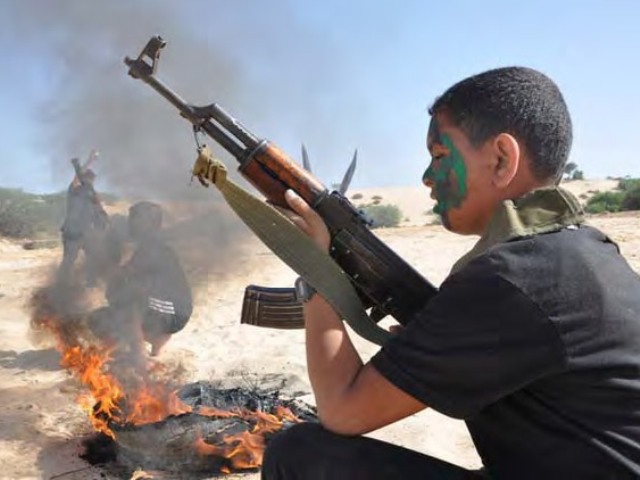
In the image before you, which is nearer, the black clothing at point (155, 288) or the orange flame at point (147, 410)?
the orange flame at point (147, 410)

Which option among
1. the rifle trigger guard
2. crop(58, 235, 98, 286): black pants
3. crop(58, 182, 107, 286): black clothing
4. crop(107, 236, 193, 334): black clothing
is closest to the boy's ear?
the rifle trigger guard

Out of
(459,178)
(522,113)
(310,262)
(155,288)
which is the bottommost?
(155,288)

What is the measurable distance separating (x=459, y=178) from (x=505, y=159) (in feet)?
0.58

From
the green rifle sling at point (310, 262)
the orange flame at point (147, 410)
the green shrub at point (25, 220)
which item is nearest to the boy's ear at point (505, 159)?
the green rifle sling at point (310, 262)

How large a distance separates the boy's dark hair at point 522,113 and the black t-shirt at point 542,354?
31 centimetres

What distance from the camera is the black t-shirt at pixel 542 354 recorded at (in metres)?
1.64

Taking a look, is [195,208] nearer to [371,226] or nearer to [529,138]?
[371,226]

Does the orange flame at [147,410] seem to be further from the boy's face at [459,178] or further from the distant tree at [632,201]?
the distant tree at [632,201]

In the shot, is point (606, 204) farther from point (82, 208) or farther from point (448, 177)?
point (448, 177)

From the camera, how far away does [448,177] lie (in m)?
2.13

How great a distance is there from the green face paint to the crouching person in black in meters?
4.40

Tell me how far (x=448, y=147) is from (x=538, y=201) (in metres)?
0.35

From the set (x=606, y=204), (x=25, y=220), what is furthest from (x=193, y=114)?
(x=606, y=204)

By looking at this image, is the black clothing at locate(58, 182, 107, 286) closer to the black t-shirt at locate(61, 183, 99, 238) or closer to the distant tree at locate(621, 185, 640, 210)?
the black t-shirt at locate(61, 183, 99, 238)
